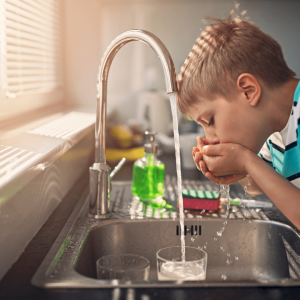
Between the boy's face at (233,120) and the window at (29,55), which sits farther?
the window at (29,55)

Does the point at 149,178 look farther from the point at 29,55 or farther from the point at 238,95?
the point at 29,55

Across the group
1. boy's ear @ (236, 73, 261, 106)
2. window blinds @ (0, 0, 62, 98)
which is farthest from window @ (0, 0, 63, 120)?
boy's ear @ (236, 73, 261, 106)

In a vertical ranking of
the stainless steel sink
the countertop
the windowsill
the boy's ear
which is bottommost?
the stainless steel sink

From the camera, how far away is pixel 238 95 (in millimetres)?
865

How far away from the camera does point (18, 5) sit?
4.06ft

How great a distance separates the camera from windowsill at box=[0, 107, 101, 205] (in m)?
0.65

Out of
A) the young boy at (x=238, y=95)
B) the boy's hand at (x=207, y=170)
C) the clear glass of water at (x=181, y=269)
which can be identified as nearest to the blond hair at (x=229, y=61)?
the young boy at (x=238, y=95)

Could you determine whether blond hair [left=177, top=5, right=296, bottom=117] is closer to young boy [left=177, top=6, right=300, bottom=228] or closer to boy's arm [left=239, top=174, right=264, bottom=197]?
young boy [left=177, top=6, right=300, bottom=228]

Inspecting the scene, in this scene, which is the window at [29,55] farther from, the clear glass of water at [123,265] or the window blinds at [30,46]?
the clear glass of water at [123,265]

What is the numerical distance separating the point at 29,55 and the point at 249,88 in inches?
35.8

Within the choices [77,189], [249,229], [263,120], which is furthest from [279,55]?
[77,189]

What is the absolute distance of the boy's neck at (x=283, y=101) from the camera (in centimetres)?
90

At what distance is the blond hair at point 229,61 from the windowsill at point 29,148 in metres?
0.36

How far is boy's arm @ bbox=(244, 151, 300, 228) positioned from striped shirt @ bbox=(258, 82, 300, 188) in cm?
12
